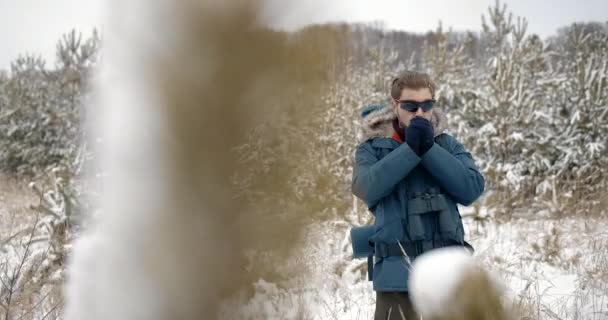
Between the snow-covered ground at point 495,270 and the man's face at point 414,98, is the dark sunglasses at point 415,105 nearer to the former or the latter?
the man's face at point 414,98

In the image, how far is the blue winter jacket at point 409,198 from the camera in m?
1.75

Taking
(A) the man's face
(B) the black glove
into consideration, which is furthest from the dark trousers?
(A) the man's face

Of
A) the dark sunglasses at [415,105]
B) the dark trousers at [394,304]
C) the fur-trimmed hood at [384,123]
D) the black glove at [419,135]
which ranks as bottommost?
the dark trousers at [394,304]

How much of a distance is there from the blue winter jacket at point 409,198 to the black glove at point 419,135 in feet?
0.07

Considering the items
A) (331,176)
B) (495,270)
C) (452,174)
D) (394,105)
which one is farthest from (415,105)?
(331,176)

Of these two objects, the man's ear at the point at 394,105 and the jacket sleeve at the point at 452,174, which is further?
the man's ear at the point at 394,105

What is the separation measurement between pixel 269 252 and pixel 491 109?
31.1 feet

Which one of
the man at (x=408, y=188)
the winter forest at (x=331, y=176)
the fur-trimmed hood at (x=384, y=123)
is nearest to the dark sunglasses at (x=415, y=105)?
the man at (x=408, y=188)

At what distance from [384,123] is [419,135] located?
24 cm

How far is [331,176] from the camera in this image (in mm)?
7375

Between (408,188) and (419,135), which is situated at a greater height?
(419,135)

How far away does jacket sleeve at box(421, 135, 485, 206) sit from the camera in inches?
69.0

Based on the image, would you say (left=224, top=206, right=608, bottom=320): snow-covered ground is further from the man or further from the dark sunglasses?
the dark sunglasses

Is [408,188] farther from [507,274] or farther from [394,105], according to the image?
[507,274]
